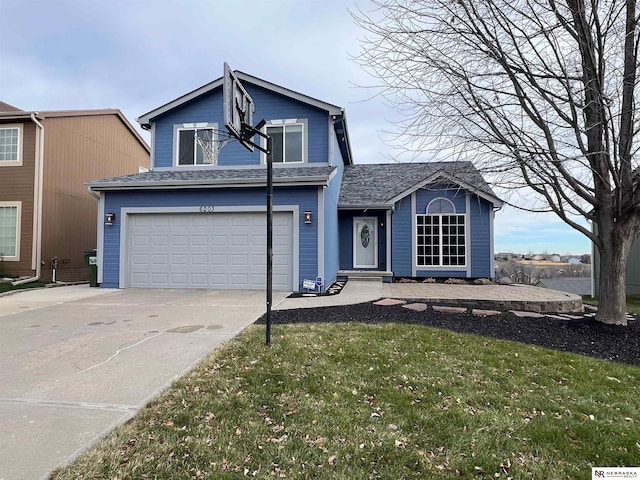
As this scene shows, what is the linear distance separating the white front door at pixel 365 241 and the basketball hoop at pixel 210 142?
5606 millimetres

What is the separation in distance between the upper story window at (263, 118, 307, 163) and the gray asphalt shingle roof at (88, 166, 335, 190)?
19.6 inches

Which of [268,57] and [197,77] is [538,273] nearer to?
[268,57]

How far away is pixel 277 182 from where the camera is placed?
9.86 m

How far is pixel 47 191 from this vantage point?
13406 millimetres

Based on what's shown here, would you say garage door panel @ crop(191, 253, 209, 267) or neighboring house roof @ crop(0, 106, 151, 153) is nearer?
garage door panel @ crop(191, 253, 209, 267)

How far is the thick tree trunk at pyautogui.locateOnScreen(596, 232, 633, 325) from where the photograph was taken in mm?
6043

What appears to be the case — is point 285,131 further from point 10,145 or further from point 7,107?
point 7,107

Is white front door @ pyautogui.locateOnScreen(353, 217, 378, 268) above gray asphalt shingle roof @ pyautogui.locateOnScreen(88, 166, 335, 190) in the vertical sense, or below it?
below

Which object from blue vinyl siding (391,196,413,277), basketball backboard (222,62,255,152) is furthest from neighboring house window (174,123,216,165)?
basketball backboard (222,62,255,152)

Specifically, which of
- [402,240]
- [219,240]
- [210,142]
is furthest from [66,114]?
[402,240]

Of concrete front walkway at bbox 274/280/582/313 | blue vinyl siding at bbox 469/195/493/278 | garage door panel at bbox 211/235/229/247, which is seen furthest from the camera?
blue vinyl siding at bbox 469/195/493/278

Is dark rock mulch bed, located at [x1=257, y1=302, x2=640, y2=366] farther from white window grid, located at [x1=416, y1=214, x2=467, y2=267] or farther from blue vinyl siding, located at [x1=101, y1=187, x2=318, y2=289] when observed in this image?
white window grid, located at [x1=416, y1=214, x2=467, y2=267]

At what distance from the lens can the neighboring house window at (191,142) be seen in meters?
12.2

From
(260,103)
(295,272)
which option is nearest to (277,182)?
(295,272)
